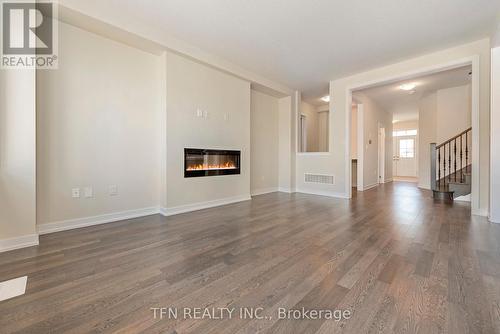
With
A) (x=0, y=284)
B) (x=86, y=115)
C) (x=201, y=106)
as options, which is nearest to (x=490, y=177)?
(x=201, y=106)

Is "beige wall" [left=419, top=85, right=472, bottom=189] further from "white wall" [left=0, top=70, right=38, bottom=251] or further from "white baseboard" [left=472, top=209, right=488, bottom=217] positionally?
"white wall" [left=0, top=70, right=38, bottom=251]

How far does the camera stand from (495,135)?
2.94 m

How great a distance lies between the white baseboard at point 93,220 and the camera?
8.39ft

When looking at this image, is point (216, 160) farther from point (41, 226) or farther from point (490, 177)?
point (490, 177)

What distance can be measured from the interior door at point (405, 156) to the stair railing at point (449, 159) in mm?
5376

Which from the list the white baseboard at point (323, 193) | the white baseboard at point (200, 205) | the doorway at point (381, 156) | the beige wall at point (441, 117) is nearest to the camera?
the white baseboard at point (200, 205)

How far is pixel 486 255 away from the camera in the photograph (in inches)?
76.2

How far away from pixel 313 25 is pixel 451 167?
5391 mm

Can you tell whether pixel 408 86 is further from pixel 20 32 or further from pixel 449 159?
pixel 20 32

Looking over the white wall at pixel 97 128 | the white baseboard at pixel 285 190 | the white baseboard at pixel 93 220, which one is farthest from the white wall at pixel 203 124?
the white baseboard at pixel 285 190

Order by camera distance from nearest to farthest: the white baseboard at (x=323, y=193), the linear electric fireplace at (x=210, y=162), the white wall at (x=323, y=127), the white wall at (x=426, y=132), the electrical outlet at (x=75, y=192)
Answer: the electrical outlet at (x=75, y=192) < the linear electric fireplace at (x=210, y=162) < the white baseboard at (x=323, y=193) < the white wall at (x=426, y=132) < the white wall at (x=323, y=127)

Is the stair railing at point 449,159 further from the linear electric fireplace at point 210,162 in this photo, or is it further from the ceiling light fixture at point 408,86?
the linear electric fireplace at point 210,162

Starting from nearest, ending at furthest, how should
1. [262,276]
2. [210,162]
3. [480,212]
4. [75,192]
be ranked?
1. [262,276]
2. [75,192]
3. [480,212]
4. [210,162]

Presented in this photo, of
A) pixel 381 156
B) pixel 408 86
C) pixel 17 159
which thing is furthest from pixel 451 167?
pixel 17 159
